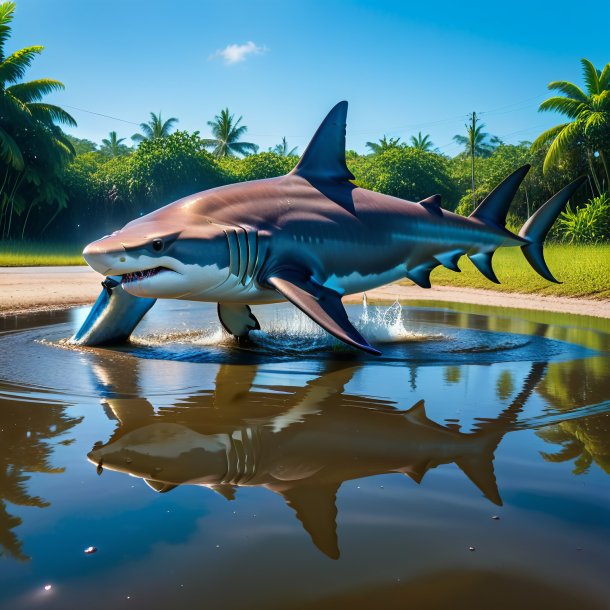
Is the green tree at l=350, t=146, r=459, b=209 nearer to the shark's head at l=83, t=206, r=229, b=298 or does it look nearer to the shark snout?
the shark's head at l=83, t=206, r=229, b=298

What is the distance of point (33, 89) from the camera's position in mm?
33719

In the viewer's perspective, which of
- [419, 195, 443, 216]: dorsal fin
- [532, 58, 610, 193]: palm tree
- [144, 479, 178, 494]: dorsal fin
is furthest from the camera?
[532, 58, 610, 193]: palm tree

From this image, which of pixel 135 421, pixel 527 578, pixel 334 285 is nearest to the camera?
pixel 527 578

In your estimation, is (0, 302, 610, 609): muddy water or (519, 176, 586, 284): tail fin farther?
(519, 176, 586, 284): tail fin

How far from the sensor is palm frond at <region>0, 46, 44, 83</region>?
31547 mm

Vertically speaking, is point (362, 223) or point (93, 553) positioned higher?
point (362, 223)

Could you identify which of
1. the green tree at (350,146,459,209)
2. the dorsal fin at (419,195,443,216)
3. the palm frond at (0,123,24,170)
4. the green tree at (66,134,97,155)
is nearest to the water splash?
the dorsal fin at (419,195,443,216)

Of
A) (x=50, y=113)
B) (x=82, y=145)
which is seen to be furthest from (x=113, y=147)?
(x=50, y=113)

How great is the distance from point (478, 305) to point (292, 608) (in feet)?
39.9

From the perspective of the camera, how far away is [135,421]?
12.6 feet

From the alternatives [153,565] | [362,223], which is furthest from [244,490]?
[362,223]

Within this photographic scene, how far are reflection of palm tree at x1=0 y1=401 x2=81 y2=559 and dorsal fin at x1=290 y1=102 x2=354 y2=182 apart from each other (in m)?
3.78

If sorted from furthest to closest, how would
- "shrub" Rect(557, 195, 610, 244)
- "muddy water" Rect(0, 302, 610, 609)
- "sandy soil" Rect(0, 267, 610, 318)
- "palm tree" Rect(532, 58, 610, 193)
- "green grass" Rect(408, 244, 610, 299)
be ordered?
1. "palm tree" Rect(532, 58, 610, 193)
2. "shrub" Rect(557, 195, 610, 244)
3. "green grass" Rect(408, 244, 610, 299)
4. "sandy soil" Rect(0, 267, 610, 318)
5. "muddy water" Rect(0, 302, 610, 609)

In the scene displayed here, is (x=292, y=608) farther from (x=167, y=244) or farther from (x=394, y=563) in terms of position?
(x=167, y=244)
